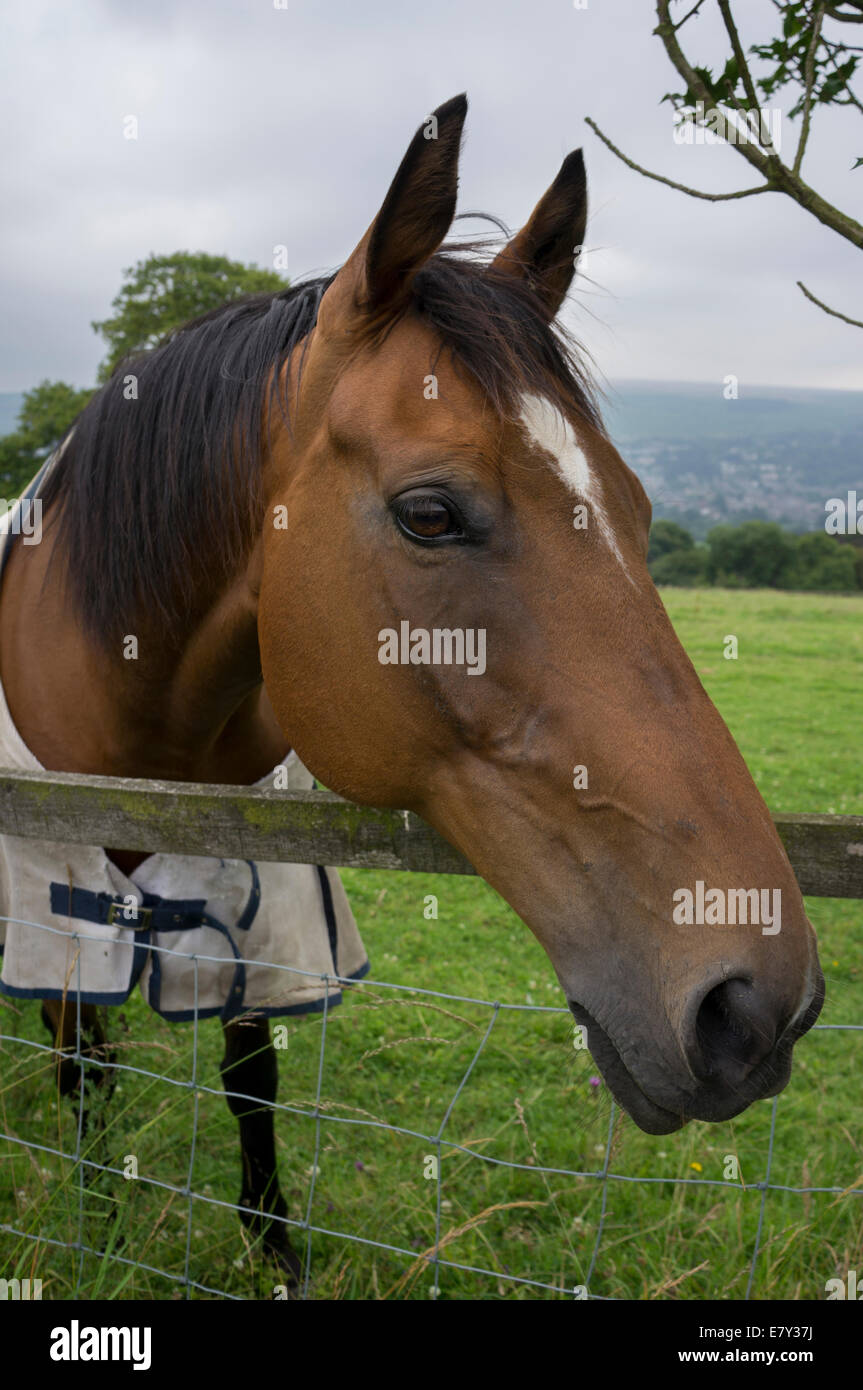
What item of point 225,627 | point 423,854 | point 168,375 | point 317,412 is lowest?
point 423,854

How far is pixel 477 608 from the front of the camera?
1.57 meters

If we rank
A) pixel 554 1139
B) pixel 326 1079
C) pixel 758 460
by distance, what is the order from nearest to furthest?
pixel 554 1139, pixel 326 1079, pixel 758 460

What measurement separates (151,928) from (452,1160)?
1.60m

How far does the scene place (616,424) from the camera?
82.2 inches

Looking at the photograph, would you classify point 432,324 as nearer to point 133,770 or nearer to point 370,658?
point 370,658

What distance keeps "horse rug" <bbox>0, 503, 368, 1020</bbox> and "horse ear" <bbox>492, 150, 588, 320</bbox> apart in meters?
1.43

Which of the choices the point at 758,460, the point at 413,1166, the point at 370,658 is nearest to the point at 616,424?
the point at 370,658

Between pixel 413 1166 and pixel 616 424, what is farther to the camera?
pixel 413 1166

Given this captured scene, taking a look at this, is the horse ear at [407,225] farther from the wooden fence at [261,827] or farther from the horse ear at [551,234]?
the wooden fence at [261,827]

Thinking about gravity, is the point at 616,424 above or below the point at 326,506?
above

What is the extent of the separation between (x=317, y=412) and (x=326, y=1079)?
3.28 meters

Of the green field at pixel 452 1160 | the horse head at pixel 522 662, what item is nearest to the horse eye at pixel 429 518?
the horse head at pixel 522 662

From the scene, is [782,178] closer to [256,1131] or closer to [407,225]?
[407,225]

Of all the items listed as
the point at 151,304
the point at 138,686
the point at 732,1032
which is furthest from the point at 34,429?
the point at 732,1032
